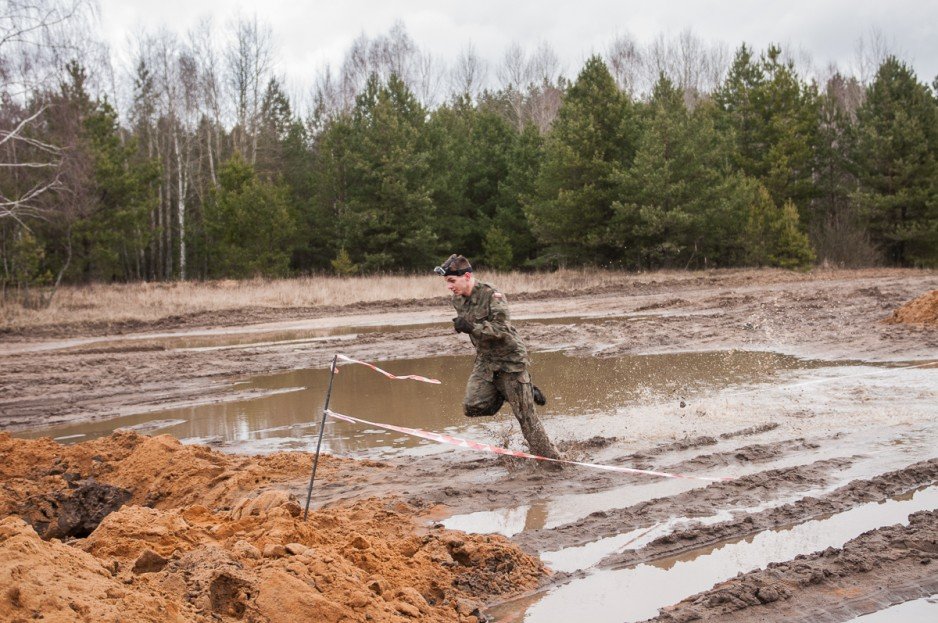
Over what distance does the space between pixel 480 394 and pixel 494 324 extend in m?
0.77

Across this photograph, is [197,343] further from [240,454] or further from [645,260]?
[645,260]

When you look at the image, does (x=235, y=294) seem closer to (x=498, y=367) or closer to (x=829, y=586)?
(x=498, y=367)

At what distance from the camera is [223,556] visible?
4.50m

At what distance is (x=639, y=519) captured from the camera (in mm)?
6273

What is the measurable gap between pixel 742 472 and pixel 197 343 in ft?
51.0

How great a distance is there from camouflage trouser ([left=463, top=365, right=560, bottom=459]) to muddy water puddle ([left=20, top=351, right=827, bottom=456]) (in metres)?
1.38

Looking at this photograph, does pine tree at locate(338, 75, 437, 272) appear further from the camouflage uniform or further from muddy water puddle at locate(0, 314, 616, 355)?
the camouflage uniform

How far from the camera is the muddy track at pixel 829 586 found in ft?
15.0

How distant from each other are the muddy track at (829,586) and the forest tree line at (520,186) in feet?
85.5

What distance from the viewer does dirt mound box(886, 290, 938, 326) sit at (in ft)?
49.9

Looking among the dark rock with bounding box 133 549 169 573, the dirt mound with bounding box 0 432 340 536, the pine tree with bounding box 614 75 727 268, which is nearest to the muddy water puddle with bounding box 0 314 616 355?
the dirt mound with bounding box 0 432 340 536

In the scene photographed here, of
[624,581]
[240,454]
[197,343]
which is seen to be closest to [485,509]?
[624,581]

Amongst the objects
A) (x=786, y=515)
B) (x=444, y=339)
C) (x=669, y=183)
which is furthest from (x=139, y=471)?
(x=669, y=183)

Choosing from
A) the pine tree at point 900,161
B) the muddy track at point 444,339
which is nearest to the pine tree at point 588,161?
the muddy track at point 444,339
